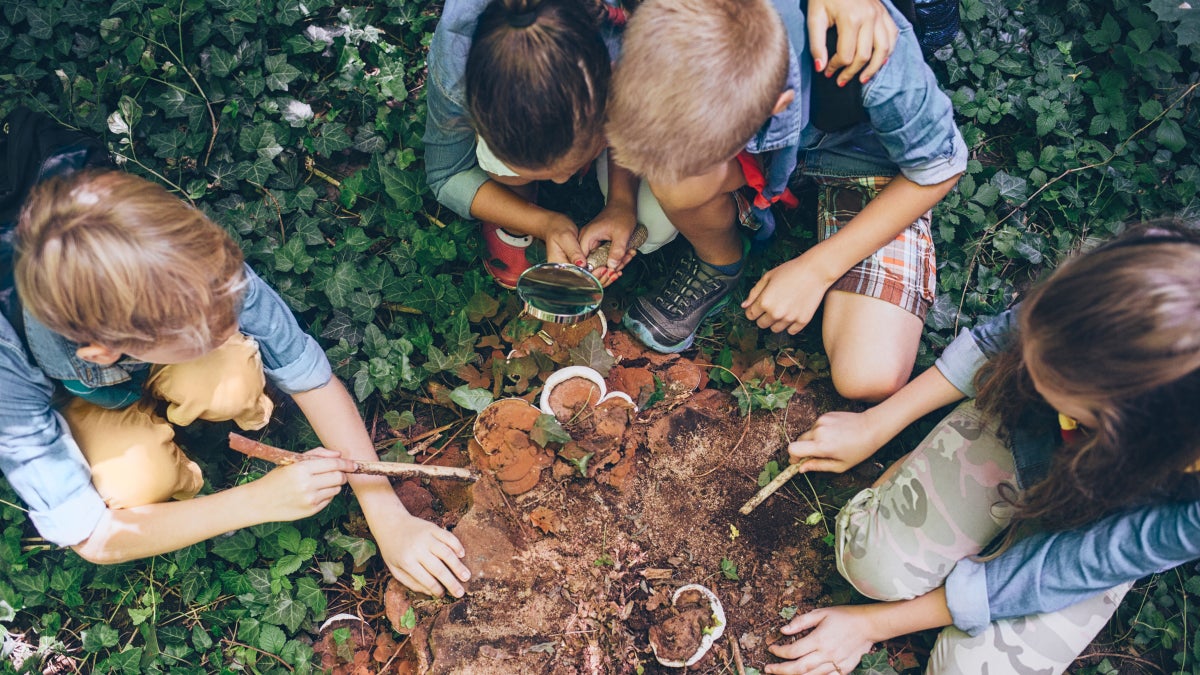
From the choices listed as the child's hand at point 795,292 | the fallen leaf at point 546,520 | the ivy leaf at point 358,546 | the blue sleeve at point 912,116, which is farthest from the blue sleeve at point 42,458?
the blue sleeve at point 912,116

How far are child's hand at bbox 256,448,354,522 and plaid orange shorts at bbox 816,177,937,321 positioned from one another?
5.39ft

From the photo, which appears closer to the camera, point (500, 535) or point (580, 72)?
point (580, 72)

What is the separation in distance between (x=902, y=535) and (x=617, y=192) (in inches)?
53.0

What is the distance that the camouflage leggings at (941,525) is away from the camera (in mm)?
2207

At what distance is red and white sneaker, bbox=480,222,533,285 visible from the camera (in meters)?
2.56

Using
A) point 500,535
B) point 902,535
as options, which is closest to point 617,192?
point 500,535

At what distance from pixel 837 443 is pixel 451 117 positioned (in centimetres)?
149

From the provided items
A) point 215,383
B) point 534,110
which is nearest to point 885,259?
point 534,110

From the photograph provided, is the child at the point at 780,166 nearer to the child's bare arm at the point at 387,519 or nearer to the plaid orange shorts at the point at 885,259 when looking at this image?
the plaid orange shorts at the point at 885,259

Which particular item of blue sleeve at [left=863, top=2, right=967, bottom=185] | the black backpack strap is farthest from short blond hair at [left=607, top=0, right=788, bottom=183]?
the black backpack strap

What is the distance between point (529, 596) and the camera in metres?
2.18

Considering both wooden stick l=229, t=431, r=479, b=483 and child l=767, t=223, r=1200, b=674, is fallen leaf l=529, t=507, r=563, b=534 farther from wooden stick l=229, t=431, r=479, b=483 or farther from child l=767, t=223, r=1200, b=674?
child l=767, t=223, r=1200, b=674

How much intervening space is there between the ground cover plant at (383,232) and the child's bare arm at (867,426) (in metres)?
0.15

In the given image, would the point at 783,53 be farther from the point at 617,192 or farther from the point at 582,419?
the point at 582,419
